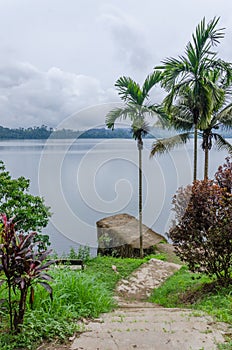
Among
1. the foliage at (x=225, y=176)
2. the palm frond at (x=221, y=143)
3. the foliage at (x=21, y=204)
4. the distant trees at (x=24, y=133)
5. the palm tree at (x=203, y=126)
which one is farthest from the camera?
the palm frond at (x=221, y=143)

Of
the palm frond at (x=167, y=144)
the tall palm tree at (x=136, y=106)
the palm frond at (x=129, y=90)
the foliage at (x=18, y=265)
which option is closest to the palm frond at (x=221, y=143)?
the palm frond at (x=167, y=144)

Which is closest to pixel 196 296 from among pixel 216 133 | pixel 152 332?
pixel 152 332

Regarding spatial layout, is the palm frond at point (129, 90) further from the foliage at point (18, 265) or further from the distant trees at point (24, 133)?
the foliage at point (18, 265)

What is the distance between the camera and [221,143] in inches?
432

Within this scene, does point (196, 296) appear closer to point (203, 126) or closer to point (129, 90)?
point (129, 90)

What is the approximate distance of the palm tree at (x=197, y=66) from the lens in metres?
8.91

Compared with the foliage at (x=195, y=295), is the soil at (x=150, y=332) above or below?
above

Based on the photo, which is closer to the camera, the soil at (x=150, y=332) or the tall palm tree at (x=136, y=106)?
the soil at (x=150, y=332)

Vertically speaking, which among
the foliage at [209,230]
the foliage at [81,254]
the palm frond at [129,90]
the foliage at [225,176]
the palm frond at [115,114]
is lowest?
the foliage at [81,254]

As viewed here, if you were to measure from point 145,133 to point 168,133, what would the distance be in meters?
1.49

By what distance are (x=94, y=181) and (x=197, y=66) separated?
4456 mm

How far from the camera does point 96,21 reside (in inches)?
322

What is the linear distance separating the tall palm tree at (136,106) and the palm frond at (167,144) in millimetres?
1360

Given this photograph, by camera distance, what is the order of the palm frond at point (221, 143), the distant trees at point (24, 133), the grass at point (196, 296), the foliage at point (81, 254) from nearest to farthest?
the grass at point (196, 296)
the foliage at point (81, 254)
the distant trees at point (24, 133)
the palm frond at point (221, 143)
